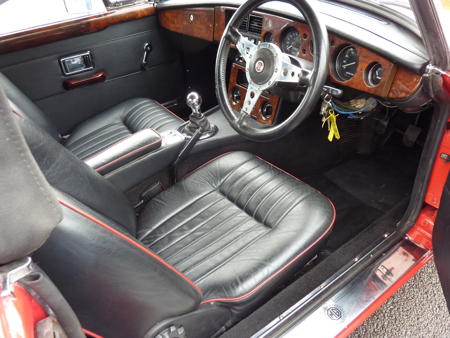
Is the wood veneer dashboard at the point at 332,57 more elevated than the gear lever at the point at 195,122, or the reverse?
the wood veneer dashboard at the point at 332,57

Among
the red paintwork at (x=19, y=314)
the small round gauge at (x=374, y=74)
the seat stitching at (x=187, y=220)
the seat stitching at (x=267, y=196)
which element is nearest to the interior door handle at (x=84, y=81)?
the seat stitching at (x=187, y=220)

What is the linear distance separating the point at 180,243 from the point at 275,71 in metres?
0.63

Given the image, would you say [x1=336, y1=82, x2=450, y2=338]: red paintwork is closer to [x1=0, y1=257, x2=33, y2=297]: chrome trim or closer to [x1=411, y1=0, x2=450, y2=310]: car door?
[x1=411, y1=0, x2=450, y2=310]: car door

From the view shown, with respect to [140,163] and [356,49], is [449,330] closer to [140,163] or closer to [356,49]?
[356,49]

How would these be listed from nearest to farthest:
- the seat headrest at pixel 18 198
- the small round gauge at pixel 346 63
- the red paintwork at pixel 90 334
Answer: the seat headrest at pixel 18 198 → the red paintwork at pixel 90 334 → the small round gauge at pixel 346 63

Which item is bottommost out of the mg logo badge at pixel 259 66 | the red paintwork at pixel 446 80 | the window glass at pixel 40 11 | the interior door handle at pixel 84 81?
the interior door handle at pixel 84 81

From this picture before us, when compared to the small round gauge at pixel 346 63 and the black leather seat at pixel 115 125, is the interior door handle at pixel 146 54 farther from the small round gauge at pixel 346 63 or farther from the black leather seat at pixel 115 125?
the small round gauge at pixel 346 63

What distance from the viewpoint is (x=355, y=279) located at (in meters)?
1.14

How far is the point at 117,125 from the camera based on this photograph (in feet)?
5.82

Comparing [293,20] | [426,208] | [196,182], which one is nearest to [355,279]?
[426,208]

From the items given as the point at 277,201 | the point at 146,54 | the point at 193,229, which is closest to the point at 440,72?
the point at 277,201

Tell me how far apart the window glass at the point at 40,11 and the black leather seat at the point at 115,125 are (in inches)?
19.6

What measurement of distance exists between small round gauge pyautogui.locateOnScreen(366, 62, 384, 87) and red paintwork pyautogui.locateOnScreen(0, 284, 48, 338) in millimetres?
1088

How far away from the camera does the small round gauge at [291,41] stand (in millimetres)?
1335
